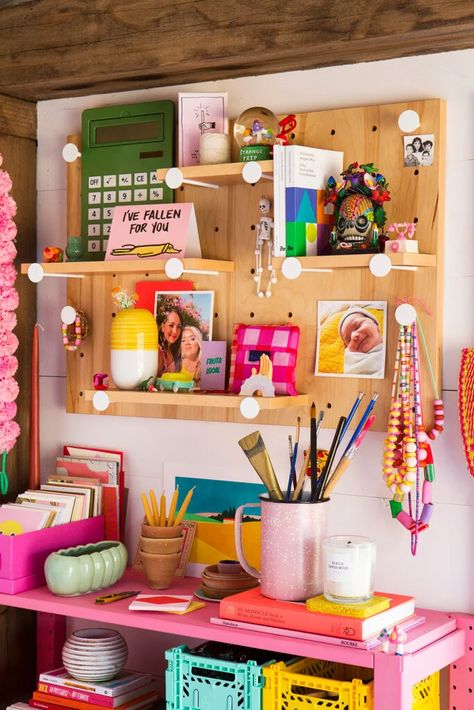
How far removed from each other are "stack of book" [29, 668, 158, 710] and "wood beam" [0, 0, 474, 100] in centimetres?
136

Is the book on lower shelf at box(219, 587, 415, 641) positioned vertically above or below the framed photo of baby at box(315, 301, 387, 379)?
below

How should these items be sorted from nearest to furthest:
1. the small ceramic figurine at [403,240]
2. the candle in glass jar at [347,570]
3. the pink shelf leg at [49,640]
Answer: the candle in glass jar at [347,570], the small ceramic figurine at [403,240], the pink shelf leg at [49,640]

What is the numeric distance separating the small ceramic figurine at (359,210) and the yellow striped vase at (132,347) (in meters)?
0.49

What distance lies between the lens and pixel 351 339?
7.57ft

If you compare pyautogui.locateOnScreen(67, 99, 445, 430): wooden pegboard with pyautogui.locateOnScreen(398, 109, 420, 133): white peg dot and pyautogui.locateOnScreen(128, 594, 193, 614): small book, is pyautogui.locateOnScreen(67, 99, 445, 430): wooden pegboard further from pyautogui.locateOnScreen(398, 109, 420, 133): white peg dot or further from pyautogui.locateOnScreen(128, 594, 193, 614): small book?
pyautogui.locateOnScreen(128, 594, 193, 614): small book

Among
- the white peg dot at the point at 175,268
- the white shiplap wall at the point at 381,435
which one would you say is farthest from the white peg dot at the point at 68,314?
the white peg dot at the point at 175,268

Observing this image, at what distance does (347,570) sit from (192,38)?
1168 millimetres

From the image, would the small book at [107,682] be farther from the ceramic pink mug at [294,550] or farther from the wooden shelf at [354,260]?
the wooden shelf at [354,260]

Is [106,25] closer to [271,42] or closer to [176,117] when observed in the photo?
[176,117]

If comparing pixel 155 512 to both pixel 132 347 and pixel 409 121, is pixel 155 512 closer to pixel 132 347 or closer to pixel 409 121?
pixel 132 347

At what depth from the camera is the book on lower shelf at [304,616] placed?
76.8 inches

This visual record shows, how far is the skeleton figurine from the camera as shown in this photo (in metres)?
2.36

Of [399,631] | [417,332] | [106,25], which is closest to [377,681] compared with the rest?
[399,631]

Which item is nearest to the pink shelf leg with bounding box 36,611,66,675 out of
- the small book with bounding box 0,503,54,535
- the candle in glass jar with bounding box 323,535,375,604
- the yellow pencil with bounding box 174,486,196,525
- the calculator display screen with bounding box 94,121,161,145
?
the small book with bounding box 0,503,54,535
